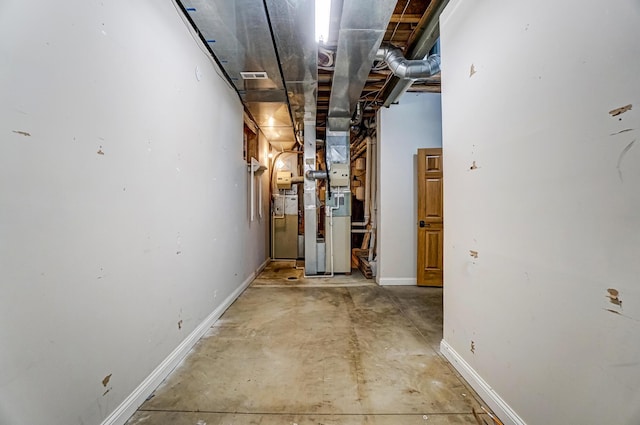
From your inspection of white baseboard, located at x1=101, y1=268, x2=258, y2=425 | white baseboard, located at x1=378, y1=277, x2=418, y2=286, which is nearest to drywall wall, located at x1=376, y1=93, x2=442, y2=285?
white baseboard, located at x1=378, y1=277, x2=418, y2=286

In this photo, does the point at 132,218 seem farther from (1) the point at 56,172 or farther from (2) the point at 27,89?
(2) the point at 27,89

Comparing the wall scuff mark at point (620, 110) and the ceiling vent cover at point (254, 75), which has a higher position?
the ceiling vent cover at point (254, 75)

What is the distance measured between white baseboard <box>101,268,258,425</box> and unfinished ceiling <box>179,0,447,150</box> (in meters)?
2.54

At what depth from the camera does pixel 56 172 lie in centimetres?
102

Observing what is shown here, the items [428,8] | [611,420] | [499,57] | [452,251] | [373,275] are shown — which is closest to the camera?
[611,420]

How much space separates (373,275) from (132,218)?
372cm

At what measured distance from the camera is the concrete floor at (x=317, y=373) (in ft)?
4.62

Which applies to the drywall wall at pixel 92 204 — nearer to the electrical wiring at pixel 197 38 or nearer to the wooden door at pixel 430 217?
the electrical wiring at pixel 197 38

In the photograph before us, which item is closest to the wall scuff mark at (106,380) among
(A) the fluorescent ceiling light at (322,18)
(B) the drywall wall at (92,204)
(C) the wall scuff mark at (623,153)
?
(B) the drywall wall at (92,204)

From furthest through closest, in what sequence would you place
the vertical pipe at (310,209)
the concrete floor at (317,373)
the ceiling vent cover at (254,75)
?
the vertical pipe at (310,209), the ceiling vent cover at (254,75), the concrete floor at (317,373)

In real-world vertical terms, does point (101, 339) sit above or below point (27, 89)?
below

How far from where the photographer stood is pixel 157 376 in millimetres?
1631

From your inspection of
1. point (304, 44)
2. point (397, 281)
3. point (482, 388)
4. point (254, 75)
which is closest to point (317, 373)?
point (482, 388)

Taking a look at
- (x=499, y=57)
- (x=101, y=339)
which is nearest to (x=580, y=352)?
(x=499, y=57)
